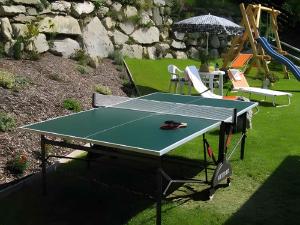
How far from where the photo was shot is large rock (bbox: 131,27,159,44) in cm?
1518

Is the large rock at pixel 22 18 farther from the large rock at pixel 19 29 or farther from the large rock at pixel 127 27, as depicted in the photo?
the large rock at pixel 127 27

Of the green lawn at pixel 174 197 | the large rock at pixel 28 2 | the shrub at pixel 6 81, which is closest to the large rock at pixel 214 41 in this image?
the large rock at pixel 28 2

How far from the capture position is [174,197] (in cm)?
540

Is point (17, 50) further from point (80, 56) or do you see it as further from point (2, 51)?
point (80, 56)

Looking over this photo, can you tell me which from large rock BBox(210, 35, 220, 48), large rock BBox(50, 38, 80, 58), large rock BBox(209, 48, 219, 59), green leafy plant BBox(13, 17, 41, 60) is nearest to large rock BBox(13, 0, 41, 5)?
green leafy plant BBox(13, 17, 41, 60)

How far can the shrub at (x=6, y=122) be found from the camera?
21.9 ft

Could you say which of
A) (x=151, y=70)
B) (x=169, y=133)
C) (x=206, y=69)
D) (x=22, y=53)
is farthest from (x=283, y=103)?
(x=169, y=133)

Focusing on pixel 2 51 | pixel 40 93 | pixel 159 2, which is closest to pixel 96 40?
pixel 2 51

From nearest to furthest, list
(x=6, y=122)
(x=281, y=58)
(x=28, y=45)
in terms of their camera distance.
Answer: (x=6, y=122), (x=28, y=45), (x=281, y=58)

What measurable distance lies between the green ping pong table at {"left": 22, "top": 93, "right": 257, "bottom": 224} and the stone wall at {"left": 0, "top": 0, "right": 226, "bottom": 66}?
17.0 feet

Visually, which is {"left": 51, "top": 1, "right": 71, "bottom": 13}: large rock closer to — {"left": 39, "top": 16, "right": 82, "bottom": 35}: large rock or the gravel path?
{"left": 39, "top": 16, "right": 82, "bottom": 35}: large rock

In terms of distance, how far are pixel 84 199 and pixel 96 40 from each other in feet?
27.6

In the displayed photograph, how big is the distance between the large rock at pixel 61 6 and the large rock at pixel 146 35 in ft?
11.0

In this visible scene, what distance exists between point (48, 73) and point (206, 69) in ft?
16.1
